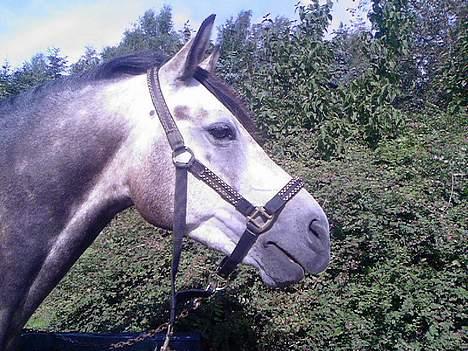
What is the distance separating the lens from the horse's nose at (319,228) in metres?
1.91

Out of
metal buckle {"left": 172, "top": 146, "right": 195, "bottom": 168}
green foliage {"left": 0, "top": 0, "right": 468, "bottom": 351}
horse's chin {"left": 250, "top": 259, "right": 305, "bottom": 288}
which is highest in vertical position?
metal buckle {"left": 172, "top": 146, "right": 195, "bottom": 168}

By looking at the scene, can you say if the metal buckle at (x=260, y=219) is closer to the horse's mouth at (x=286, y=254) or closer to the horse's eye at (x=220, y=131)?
the horse's mouth at (x=286, y=254)

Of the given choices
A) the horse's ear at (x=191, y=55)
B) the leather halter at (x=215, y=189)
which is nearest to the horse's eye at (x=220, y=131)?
the leather halter at (x=215, y=189)

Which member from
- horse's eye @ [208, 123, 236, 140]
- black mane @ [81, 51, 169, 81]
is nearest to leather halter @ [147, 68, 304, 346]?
horse's eye @ [208, 123, 236, 140]

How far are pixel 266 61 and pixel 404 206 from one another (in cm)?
327

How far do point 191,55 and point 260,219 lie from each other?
689 mm

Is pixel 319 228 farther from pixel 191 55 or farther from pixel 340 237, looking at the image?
pixel 340 237

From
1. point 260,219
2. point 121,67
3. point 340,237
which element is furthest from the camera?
point 340,237

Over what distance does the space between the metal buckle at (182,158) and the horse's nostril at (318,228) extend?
1.69 feet

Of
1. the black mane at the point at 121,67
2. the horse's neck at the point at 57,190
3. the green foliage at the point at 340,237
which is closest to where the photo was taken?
the horse's neck at the point at 57,190

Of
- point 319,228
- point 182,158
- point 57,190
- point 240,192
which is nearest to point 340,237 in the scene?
point 319,228

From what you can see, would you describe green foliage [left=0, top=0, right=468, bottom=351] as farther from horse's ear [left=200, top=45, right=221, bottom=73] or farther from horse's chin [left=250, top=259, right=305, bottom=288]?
horse's ear [left=200, top=45, right=221, bottom=73]

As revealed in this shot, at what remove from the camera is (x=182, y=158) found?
1896 millimetres

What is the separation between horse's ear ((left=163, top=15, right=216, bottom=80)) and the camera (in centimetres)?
192
